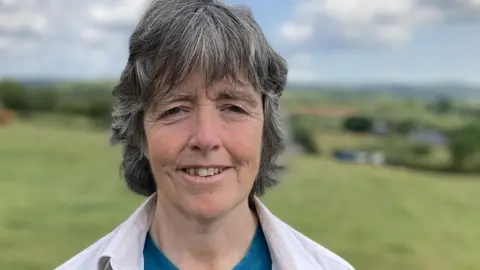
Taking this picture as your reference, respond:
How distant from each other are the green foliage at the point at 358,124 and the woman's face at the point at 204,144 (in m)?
1.45

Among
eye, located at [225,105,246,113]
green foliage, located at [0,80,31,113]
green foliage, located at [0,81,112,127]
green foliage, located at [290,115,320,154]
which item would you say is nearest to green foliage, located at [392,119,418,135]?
green foliage, located at [290,115,320,154]

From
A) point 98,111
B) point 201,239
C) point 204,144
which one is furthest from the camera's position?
point 98,111

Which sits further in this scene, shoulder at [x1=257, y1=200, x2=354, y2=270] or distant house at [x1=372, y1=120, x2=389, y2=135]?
distant house at [x1=372, y1=120, x2=389, y2=135]

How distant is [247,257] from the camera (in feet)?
3.28

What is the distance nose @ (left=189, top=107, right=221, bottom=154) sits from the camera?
2.82ft

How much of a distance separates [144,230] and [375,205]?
151 cm

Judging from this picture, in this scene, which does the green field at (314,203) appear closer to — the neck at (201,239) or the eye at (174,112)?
the neck at (201,239)

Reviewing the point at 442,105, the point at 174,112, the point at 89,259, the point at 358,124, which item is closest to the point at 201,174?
the point at 174,112

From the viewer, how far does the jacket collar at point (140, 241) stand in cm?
95

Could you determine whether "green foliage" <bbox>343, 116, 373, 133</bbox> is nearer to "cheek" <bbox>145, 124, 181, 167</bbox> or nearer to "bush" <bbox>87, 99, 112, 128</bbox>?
"bush" <bbox>87, 99, 112, 128</bbox>

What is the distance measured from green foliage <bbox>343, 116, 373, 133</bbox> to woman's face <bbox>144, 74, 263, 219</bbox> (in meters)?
1.45

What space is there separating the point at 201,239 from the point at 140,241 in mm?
105

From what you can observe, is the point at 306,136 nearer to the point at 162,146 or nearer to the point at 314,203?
the point at 314,203

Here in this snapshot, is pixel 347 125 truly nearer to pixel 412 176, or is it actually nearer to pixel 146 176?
pixel 412 176
